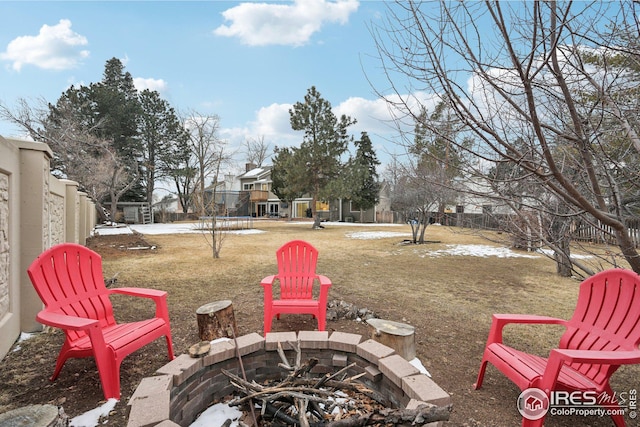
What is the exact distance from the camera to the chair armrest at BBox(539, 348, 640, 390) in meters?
1.50

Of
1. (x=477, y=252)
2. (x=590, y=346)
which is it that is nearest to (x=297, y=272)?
(x=590, y=346)

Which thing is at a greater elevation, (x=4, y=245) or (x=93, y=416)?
(x=4, y=245)

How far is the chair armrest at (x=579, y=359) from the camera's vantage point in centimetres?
150

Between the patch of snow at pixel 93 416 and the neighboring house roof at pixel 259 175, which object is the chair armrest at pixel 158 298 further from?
the neighboring house roof at pixel 259 175

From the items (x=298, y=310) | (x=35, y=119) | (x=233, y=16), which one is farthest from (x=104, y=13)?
(x=35, y=119)

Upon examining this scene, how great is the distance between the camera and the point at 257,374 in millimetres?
2041

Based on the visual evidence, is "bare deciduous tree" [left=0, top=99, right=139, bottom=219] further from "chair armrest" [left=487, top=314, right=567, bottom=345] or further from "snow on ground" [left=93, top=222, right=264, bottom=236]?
"chair armrest" [left=487, top=314, right=567, bottom=345]

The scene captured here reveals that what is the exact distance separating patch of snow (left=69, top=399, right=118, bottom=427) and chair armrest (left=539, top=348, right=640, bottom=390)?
8.09 ft

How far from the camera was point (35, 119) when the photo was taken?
15.1 meters

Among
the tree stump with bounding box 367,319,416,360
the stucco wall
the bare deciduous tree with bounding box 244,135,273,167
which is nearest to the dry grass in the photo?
the tree stump with bounding box 367,319,416,360

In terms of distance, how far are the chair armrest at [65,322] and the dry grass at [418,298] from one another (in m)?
0.54

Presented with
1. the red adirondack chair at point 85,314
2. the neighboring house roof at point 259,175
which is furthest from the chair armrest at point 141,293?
the neighboring house roof at point 259,175

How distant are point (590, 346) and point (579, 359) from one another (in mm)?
585

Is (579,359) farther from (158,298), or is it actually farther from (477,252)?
(477,252)
